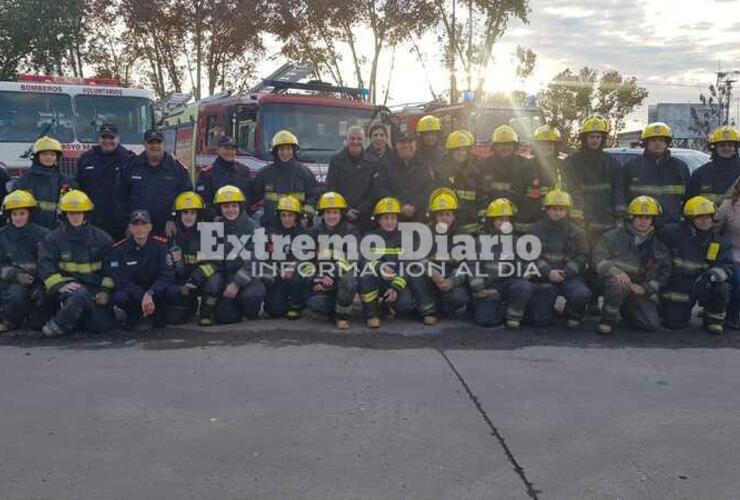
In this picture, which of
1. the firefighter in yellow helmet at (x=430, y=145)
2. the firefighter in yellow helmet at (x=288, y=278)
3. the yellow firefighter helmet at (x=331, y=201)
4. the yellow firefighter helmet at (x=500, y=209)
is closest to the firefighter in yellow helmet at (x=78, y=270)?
the firefighter in yellow helmet at (x=288, y=278)

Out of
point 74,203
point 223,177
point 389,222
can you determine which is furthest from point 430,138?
point 74,203

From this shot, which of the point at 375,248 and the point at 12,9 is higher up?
the point at 12,9

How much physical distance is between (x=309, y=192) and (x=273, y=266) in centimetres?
92

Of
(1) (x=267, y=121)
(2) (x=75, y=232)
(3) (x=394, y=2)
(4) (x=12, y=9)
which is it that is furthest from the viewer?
(4) (x=12, y=9)

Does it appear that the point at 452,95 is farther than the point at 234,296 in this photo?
Yes

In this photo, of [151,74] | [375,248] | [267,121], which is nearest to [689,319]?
[375,248]

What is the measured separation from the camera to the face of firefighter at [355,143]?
6.82 m

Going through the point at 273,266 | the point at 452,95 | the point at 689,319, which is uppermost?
the point at 452,95

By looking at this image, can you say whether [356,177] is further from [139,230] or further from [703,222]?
[703,222]

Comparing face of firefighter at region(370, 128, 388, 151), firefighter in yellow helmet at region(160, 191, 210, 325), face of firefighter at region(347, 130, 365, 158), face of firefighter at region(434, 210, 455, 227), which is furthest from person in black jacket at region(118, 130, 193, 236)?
face of firefighter at region(434, 210, 455, 227)

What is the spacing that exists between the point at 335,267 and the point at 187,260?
4.54ft

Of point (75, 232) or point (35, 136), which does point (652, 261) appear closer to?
point (75, 232)

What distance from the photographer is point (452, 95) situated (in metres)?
18.5

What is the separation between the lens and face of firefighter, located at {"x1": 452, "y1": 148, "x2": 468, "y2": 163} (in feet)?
22.6
